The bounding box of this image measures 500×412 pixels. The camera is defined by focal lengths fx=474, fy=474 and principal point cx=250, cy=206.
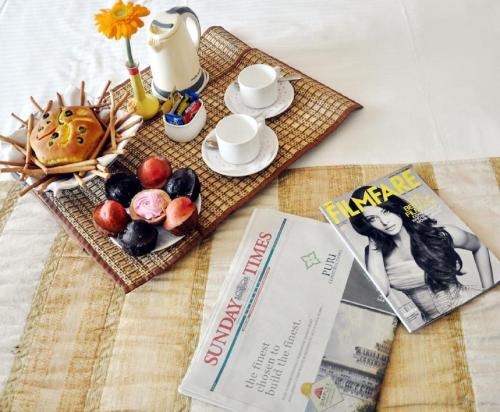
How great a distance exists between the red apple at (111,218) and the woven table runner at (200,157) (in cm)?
3

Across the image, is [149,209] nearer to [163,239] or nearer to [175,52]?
[163,239]

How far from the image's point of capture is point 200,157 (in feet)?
2.51

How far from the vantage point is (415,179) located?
27.4 inches

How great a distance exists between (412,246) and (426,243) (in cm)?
2

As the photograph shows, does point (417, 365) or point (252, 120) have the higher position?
point (252, 120)

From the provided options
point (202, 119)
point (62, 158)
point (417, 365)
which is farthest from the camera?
point (202, 119)

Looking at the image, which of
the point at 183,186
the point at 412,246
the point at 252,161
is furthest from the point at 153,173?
the point at 412,246

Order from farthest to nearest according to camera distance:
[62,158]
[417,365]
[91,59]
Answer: [91,59] → [62,158] → [417,365]

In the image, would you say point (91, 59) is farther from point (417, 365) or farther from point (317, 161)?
point (417, 365)

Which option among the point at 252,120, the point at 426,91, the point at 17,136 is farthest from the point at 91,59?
the point at 426,91

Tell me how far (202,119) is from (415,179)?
1.16 ft

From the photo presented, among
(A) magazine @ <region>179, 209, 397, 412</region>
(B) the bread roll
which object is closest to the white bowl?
(B) the bread roll

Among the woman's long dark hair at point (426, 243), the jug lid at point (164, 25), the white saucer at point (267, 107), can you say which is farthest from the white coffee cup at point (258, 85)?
the woman's long dark hair at point (426, 243)

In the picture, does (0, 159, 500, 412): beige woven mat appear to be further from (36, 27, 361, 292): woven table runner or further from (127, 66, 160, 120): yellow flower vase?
(127, 66, 160, 120): yellow flower vase
